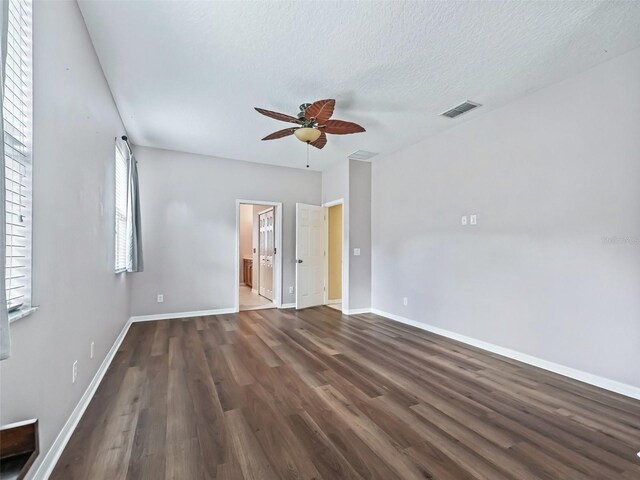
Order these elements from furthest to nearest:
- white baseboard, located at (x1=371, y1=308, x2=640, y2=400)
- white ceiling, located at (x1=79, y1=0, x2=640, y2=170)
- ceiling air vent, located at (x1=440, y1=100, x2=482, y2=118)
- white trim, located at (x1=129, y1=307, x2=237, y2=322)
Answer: white trim, located at (x1=129, y1=307, x2=237, y2=322) < ceiling air vent, located at (x1=440, y1=100, x2=482, y2=118) < white baseboard, located at (x1=371, y1=308, x2=640, y2=400) < white ceiling, located at (x1=79, y1=0, x2=640, y2=170)

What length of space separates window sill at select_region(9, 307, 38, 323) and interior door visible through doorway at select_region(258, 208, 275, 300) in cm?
493

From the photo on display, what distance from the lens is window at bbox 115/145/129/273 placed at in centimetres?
372

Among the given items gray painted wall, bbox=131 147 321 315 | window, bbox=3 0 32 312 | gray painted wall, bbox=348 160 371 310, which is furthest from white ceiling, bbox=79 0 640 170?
gray painted wall, bbox=348 160 371 310

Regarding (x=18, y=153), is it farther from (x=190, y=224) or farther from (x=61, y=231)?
(x=190, y=224)

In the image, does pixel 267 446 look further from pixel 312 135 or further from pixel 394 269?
pixel 394 269

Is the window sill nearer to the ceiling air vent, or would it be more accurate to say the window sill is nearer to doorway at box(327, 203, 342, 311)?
the ceiling air vent

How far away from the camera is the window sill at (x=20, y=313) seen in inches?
49.7

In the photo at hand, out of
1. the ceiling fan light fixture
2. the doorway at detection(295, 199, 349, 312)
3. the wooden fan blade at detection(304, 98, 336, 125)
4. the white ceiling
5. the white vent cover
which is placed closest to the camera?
the white ceiling

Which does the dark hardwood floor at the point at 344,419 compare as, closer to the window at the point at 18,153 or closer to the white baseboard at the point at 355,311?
the window at the point at 18,153

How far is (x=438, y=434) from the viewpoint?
201cm

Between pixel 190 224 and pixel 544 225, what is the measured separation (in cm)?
499

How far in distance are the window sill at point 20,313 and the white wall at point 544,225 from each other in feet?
13.0

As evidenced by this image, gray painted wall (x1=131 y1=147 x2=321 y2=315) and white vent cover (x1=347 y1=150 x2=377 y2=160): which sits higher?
white vent cover (x1=347 y1=150 x2=377 y2=160)

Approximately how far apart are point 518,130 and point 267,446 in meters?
3.76
